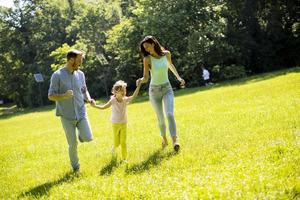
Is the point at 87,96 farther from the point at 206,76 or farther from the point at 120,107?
the point at 206,76

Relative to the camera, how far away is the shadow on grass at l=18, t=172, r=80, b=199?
745cm

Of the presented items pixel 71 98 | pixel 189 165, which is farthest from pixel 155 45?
pixel 189 165

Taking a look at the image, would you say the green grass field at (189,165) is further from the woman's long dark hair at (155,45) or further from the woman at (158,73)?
the woman's long dark hair at (155,45)

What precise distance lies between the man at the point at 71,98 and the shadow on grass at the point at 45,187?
0.42 m

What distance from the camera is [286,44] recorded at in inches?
1452

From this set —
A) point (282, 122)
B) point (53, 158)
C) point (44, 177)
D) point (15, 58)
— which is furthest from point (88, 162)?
point (15, 58)

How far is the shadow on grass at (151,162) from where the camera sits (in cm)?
778

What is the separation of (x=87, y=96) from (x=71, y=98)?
1.57 feet

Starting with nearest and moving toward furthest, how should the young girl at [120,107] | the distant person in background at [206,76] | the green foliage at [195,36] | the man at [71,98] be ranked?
the man at [71,98], the young girl at [120,107], the distant person in background at [206,76], the green foliage at [195,36]

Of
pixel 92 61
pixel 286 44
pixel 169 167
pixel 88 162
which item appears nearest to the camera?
pixel 169 167

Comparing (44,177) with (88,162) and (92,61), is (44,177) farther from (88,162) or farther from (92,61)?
(92,61)

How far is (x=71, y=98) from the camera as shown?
8.39m

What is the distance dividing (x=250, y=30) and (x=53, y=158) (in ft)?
98.9

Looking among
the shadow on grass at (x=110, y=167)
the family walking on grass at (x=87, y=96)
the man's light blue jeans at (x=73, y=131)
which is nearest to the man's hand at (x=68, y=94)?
the family walking on grass at (x=87, y=96)
